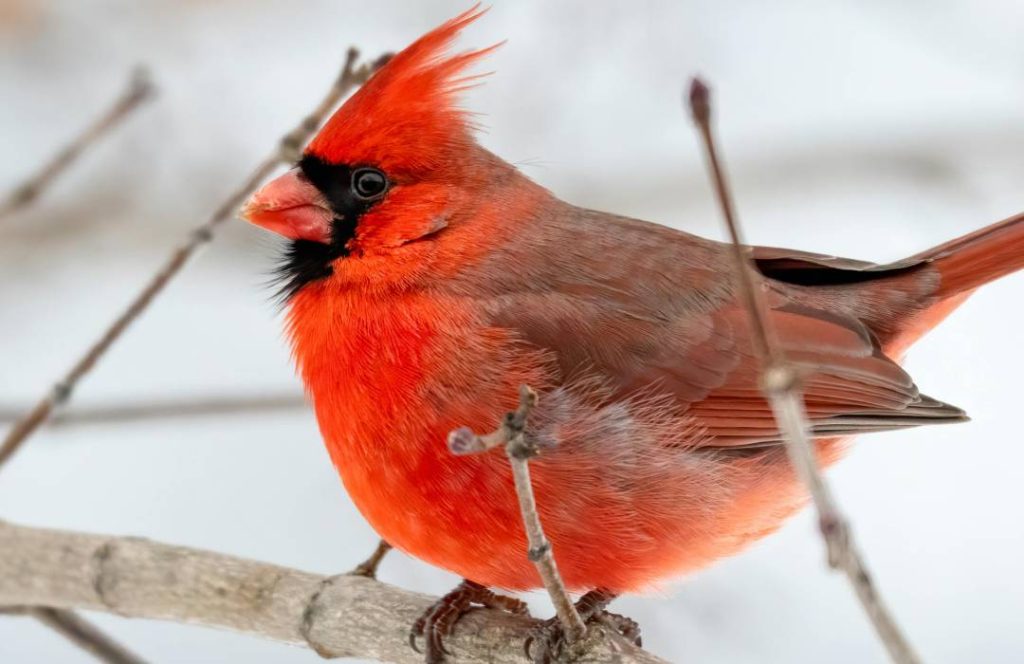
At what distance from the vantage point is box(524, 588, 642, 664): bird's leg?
2.38 m

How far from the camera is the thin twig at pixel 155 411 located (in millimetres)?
2361

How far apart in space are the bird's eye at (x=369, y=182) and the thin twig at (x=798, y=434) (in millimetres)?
1480

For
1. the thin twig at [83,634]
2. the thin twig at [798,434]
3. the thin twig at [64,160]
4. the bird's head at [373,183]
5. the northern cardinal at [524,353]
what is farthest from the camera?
the bird's head at [373,183]

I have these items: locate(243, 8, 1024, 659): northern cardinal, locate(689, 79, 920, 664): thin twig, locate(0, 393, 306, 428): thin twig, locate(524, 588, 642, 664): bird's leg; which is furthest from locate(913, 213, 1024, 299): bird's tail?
locate(689, 79, 920, 664): thin twig

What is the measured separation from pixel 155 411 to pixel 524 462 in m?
0.82

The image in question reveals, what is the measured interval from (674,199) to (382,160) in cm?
230

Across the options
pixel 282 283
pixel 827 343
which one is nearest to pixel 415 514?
pixel 282 283

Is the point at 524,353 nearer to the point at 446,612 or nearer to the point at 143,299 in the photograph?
the point at 446,612

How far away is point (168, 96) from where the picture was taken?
483 centimetres

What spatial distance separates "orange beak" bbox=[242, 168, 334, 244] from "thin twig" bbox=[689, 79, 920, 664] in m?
1.52

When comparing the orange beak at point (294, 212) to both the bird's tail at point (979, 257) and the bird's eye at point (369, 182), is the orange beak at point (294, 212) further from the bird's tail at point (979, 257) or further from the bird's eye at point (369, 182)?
the bird's tail at point (979, 257)

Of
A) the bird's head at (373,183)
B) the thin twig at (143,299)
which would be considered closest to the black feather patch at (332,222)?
the bird's head at (373,183)

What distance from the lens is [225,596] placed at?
2607 millimetres

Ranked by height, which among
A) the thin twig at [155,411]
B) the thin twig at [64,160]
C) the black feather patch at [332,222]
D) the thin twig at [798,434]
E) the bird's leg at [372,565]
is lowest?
the thin twig at [798,434]
